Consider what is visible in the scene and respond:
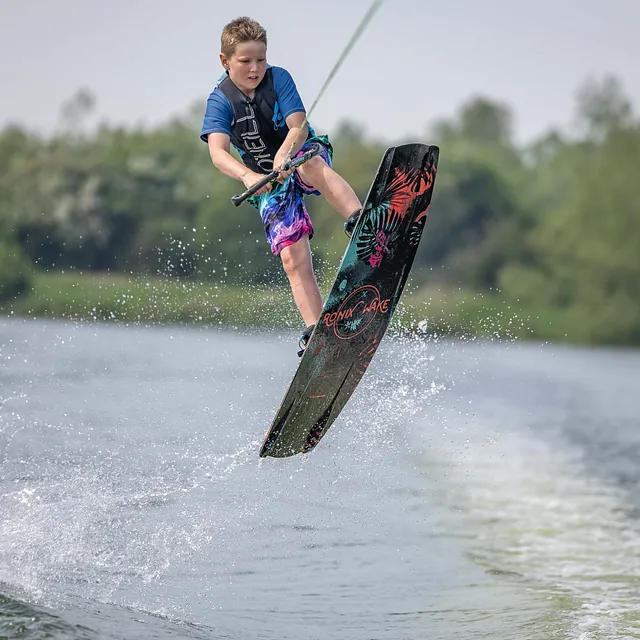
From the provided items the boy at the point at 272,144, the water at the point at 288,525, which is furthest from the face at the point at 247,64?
the water at the point at 288,525

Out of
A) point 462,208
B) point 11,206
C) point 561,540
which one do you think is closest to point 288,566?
point 561,540

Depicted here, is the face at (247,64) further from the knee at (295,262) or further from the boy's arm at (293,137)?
the knee at (295,262)

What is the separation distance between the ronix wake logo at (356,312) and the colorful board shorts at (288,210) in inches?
20.8

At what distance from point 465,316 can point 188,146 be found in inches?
1149

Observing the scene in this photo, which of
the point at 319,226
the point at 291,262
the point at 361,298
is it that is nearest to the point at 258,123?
the point at 291,262

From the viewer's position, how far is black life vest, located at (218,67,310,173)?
6969 millimetres

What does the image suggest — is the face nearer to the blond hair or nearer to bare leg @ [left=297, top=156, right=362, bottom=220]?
the blond hair

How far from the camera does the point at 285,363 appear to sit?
28.6 m

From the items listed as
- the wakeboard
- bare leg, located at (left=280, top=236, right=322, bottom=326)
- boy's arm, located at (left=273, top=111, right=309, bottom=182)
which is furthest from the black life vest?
the wakeboard

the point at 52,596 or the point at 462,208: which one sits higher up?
the point at 462,208

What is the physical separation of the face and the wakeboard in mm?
976

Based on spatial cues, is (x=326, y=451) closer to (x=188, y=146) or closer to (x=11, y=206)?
(x=11, y=206)

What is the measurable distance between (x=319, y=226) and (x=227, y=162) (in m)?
39.1

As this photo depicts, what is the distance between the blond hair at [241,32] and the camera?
6656 mm
